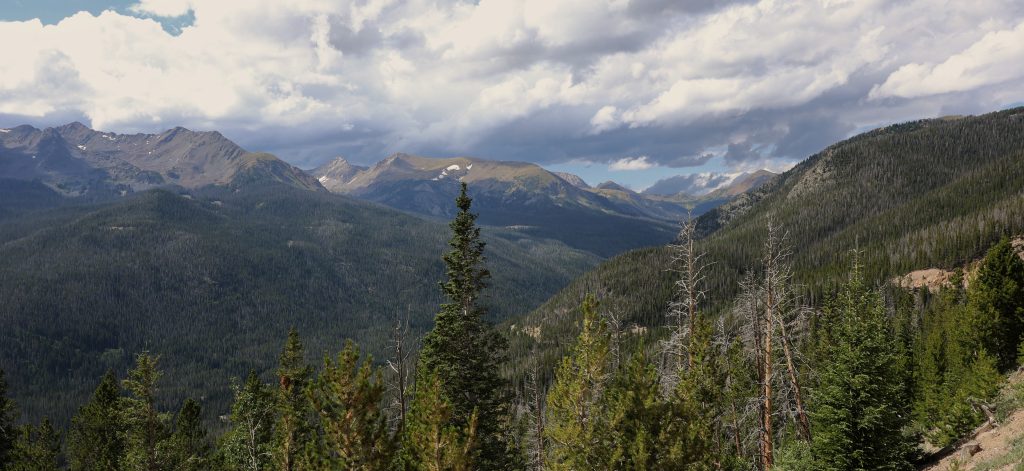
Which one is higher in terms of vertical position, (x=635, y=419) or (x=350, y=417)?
(x=350, y=417)

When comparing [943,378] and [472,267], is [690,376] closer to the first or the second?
[472,267]

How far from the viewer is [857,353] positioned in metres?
23.5

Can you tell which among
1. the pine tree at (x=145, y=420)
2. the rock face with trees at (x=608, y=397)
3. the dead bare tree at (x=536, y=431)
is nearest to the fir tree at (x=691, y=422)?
the rock face with trees at (x=608, y=397)

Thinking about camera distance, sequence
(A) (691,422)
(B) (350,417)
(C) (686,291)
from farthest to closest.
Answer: (C) (686,291) → (A) (691,422) → (B) (350,417)

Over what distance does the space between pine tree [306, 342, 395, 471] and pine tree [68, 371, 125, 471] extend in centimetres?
4028

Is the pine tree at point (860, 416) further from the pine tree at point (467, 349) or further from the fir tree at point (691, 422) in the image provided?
the pine tree at point (467, 349)

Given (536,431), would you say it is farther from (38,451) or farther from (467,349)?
(38,451)

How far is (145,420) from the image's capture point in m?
32.4

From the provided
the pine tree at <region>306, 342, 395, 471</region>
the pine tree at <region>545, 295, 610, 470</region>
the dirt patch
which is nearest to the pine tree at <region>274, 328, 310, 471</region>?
the pine tree at <region>306, 342, 395, 471</region>

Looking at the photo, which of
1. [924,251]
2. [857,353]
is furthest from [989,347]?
[924,251]

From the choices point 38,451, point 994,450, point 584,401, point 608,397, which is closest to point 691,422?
point 608,397

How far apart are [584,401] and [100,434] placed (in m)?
52.9

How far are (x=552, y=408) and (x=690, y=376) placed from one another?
6626 mm

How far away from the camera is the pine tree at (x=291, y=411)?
3103cm
